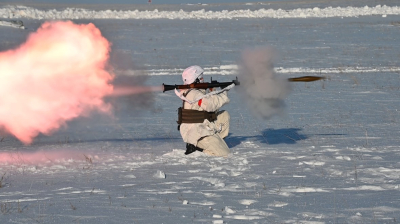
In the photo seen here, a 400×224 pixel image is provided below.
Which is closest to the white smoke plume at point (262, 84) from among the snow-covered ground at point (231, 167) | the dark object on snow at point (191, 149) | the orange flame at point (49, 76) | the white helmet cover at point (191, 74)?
the snow-covered ground at point (231, 167)

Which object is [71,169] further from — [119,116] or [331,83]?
[331,83]

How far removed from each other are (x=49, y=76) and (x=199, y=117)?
4.23m

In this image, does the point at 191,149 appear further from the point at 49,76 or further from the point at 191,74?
the point at 49,76

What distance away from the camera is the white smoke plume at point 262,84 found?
11469 millimetres

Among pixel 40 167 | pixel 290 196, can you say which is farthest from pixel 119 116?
pixel 290 196

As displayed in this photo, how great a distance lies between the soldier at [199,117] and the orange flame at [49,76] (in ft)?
10.8

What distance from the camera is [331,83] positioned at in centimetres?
2292

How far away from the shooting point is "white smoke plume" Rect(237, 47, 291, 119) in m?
11.5

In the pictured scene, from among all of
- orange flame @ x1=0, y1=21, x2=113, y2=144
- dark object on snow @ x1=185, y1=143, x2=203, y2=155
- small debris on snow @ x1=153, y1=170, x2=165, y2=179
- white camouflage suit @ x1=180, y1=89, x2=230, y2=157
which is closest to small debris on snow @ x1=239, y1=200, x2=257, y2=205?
small debris on snow @ x1=153, y1=170, x2=165, y2=179

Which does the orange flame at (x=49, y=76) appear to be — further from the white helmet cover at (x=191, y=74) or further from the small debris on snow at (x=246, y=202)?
the small debris on snow at (x=246, y=202)

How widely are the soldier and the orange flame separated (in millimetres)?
3302

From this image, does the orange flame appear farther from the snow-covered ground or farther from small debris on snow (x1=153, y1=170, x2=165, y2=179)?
small debris on snow (x1=153, y1=170, x2=165, y2=179)

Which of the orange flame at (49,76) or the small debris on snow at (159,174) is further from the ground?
the orange flame at (49,76)

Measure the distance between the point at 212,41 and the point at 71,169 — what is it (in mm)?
31905
